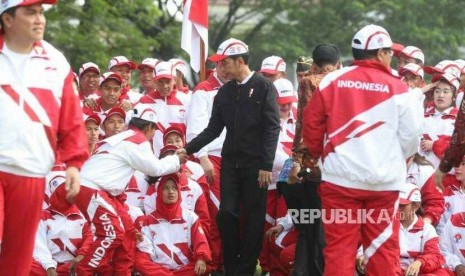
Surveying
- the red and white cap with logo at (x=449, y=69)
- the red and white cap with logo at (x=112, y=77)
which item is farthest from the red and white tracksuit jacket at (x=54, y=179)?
the red and white cap with logo at (x=449, y=69)

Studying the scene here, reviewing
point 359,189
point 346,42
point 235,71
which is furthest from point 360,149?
point 346,42

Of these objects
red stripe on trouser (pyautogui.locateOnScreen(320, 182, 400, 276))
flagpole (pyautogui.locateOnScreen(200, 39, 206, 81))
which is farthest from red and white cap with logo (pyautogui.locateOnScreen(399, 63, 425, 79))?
red stripe on trouser (pyautogui.locateOnScreen(320, 182, 400, 276))

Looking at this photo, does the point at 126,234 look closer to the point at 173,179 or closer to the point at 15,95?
the point at 173,179

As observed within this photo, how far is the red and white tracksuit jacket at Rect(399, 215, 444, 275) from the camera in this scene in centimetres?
1238

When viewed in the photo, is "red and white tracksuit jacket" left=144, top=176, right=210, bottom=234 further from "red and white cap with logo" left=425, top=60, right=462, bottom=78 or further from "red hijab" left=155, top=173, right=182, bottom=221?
"red and white cap with logo" left=425, top=60, right=462, bottom=78

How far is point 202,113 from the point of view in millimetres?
13656

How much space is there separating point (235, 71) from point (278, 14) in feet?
68.0

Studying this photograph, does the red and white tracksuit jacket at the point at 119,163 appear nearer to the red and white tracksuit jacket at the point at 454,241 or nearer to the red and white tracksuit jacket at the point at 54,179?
the red and white tracksuit jacket at the point at 54,179

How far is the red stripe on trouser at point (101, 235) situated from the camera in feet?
39.8

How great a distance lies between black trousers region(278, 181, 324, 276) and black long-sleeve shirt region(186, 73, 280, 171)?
484mm

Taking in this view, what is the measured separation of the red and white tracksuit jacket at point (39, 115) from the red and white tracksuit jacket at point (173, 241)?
159 inches

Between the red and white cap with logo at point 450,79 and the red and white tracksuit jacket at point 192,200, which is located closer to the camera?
the red and white tracksuit jacket at point 192,200

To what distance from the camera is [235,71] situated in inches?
490

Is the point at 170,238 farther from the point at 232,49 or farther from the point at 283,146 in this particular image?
the point at 232,49
